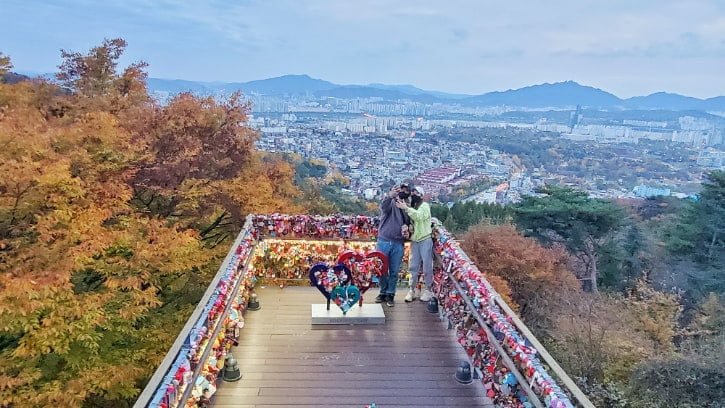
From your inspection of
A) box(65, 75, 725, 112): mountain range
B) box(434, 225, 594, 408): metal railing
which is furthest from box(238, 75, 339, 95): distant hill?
box(434, 225, 594, 408): metal railing

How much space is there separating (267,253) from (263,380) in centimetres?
285

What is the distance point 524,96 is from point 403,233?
175 m

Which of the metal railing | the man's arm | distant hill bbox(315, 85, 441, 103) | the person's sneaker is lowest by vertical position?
the person's sneaker

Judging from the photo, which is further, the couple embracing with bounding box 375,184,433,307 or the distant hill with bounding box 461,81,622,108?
the distant hill with bounding box 461,81,622,108

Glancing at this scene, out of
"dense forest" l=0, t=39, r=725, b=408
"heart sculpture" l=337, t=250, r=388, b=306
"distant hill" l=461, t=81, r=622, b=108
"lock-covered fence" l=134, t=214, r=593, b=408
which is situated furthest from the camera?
"distant hill" l=461, t=81, r=622, b=108

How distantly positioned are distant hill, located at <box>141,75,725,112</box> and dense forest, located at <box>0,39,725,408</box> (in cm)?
10550

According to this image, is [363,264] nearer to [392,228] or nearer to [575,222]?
[392,228]

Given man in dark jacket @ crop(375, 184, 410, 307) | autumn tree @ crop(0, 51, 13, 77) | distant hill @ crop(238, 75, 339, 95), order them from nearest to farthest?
man in dark jacket @ crop(375, 184, 410, 307), autumn tree @ crop(0, 51, 13, 77), distant hill @ crop(238, 75, 339, 95)

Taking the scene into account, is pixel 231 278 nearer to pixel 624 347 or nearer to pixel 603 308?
pixel 624 347

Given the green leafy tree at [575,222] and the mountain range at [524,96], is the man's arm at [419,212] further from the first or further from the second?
the mountain range at [524,96]

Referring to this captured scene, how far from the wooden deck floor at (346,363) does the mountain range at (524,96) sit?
117158 mm

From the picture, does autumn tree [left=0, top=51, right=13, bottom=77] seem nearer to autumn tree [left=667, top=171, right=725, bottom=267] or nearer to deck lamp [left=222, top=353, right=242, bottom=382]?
deck lamp [left=222, top=353, right=242, bottom=382]

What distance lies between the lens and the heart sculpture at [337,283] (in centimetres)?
648

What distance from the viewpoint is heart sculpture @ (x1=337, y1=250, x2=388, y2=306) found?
661cm
